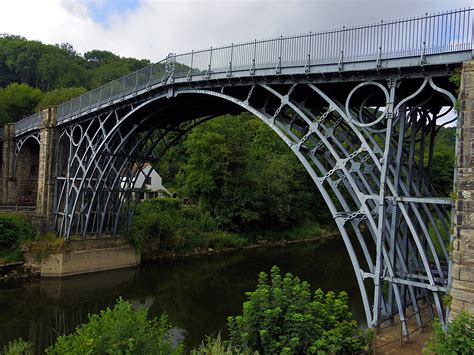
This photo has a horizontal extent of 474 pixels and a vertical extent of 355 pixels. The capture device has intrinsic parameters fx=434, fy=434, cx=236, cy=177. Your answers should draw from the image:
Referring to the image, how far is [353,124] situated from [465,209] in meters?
3.64

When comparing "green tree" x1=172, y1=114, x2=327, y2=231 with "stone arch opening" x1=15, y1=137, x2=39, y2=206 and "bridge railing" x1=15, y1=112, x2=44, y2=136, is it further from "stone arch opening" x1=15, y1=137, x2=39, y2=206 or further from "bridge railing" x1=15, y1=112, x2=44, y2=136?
"stone arch opening" x1=15, y1=137, x2=39, y2=206

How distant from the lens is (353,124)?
1056 cm

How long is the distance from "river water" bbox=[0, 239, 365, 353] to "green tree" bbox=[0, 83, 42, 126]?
1048 inches

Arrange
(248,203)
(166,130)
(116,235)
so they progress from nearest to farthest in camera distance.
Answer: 1. (166,130)
2. (116,235)
3. (248,203)

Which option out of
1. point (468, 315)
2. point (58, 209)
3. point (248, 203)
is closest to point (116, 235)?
point (58, 209)

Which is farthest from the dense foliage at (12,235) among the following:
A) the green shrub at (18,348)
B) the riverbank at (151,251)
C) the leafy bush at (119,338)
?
the leafy bush at (119,338)

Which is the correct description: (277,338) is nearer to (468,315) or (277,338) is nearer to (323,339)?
(323,339)

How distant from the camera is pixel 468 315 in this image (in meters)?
6.89

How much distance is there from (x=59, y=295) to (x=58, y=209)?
21.4ft

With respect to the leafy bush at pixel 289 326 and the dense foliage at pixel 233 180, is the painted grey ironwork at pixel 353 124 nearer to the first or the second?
the leafy bush at pixel 289 326

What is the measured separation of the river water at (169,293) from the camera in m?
16.6

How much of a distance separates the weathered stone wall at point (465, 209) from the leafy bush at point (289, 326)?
2020mm

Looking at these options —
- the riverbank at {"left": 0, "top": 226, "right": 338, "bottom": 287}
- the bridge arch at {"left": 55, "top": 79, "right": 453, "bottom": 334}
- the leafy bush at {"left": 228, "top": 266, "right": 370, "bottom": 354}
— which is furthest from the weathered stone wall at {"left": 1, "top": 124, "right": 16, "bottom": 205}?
the leafy bush at {"left": 228, "top": 266, "right": 370, "bottom": 354}

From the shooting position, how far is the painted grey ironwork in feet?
31.0
